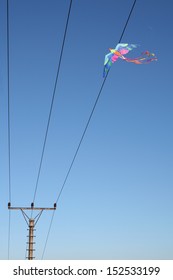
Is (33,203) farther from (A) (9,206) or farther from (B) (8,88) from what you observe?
(B) (8,88)

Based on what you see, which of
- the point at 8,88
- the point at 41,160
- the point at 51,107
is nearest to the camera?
the point at 8,88

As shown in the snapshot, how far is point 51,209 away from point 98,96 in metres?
15.6

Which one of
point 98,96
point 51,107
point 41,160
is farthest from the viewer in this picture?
point 41,160

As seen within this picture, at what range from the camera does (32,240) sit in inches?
1069

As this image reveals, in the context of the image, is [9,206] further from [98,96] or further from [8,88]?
[98,96]

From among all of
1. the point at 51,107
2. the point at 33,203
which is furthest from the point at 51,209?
the point at 51,107

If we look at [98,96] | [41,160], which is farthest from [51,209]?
[98,96]

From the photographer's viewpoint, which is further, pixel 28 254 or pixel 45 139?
pixel 28 254
